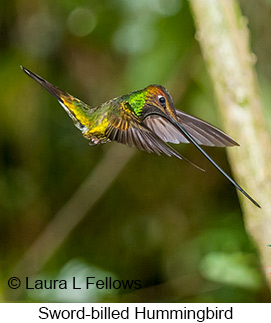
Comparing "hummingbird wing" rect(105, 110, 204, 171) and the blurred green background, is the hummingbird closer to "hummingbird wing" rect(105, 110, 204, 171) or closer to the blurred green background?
"hummingbird wing" rect(105, 110, 204, 171)

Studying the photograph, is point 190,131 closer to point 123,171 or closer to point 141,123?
point 141,123

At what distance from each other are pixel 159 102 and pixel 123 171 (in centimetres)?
68

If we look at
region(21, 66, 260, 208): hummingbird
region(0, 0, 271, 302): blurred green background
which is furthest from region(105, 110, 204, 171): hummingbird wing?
region(0, 0, 271, 302): blurred green background

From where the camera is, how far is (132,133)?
36cm

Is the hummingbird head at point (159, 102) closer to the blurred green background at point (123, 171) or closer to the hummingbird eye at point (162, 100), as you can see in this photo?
the hummingbird eye at point (162, 100)

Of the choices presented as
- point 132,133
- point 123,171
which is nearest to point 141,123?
point 132,133

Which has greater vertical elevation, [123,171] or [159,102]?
[123,171]

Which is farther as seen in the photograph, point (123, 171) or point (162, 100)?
point (123, 171)

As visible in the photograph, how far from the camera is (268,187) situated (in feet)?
1.69

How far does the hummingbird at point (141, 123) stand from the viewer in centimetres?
35

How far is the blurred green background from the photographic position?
761mm

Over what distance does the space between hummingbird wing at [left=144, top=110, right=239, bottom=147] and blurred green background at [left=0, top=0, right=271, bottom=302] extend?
0.26 m
